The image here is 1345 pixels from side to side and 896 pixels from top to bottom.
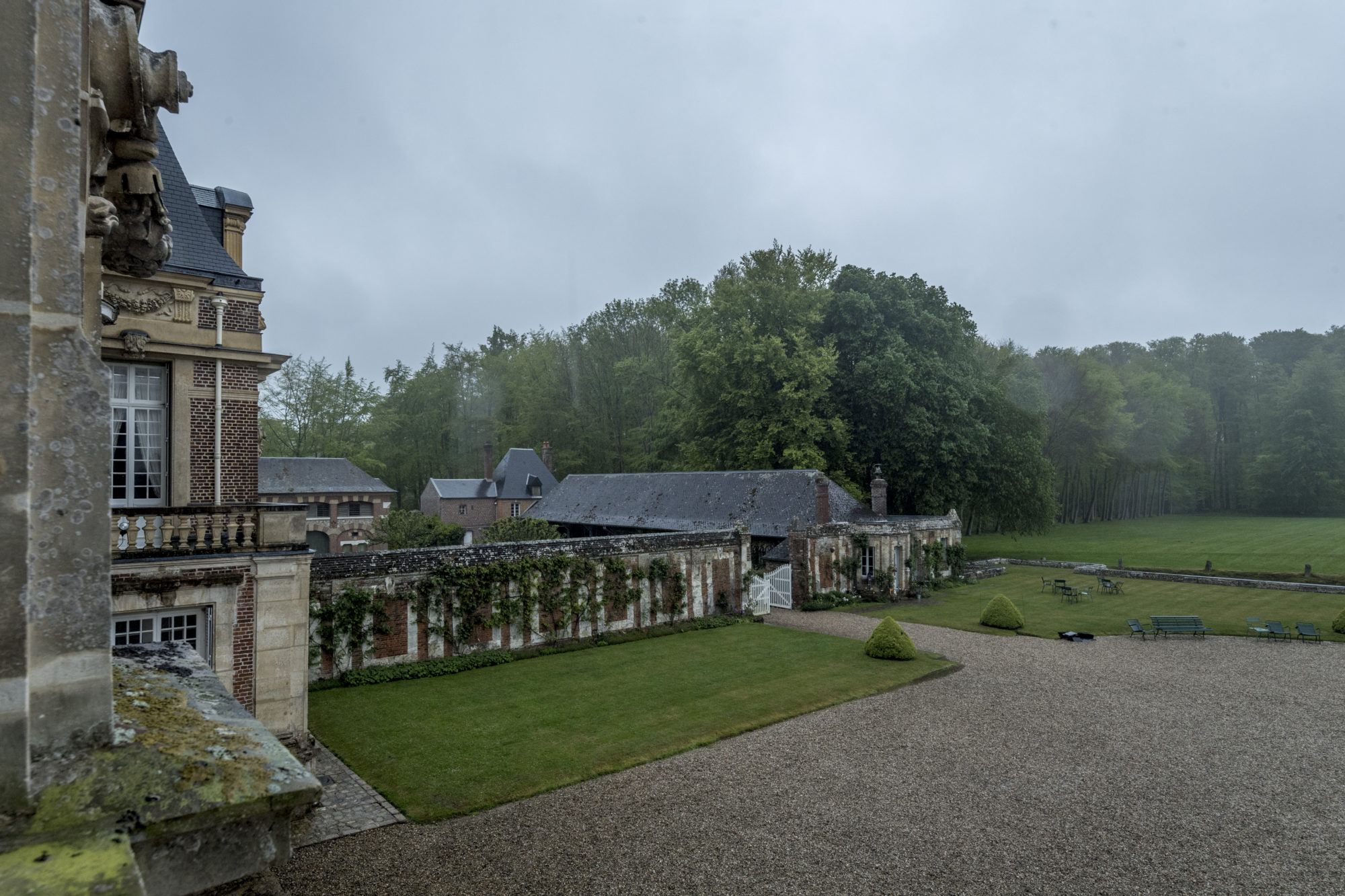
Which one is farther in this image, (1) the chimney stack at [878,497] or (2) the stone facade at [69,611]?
(1) the chimney stack at [878,497]

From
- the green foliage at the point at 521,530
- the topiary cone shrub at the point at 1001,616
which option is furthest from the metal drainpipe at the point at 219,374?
the topiary cone shrub at the point at 1001,616

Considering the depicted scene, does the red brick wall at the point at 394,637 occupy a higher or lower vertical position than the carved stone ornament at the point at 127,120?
lower

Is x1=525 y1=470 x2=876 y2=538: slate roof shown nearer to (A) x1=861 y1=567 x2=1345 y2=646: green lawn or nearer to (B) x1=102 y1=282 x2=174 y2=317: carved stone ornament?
(A) x1=861 y1=567 x2=1345 y2=646: green lawn

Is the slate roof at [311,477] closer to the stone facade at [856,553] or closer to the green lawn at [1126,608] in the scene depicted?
the stone facade at [856,553]

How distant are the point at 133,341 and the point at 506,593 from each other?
8.71 m

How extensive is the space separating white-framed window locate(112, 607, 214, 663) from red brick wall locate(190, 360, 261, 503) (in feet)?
9.49

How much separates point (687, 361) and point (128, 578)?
28.8m

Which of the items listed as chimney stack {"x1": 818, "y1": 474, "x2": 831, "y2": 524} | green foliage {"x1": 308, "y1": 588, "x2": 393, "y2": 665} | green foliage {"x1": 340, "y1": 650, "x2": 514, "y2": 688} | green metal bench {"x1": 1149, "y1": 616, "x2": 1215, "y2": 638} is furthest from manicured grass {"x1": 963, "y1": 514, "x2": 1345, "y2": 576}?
green foliage {"x1": 308, "y1": 588, "x2": 393, "y2": 665}

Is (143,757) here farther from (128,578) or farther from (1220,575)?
(1220,575)

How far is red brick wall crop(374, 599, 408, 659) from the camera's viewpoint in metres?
14.7

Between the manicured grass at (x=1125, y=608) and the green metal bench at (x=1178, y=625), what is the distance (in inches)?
14.4

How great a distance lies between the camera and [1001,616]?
66.6 ft

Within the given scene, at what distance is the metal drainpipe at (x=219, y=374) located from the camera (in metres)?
12.2

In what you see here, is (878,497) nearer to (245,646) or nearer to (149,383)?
(245,646)
